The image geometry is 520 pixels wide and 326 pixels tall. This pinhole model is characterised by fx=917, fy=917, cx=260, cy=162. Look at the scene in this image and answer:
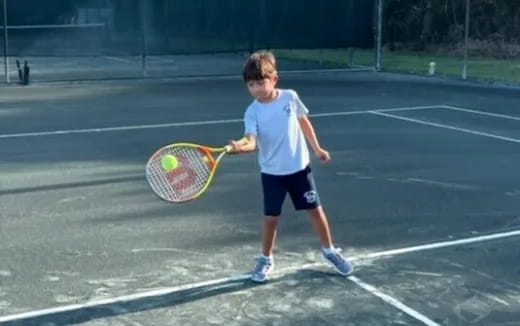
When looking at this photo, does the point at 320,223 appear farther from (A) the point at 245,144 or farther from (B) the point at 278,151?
(A) the point at 245,144

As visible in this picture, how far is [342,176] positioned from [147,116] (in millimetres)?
5380

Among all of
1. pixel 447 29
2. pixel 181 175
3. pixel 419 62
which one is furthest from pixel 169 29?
pixel 181 175

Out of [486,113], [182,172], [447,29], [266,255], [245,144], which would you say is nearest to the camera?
[245,144]

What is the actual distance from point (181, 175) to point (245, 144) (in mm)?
452

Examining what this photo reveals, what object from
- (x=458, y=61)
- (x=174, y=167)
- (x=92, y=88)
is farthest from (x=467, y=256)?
(x=458, y=61)

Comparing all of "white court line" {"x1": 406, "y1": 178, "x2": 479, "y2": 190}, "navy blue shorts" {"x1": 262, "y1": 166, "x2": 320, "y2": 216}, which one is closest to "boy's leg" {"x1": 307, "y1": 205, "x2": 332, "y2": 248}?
"navy blue shorts" {"x1": 262, "y1": 166, "x2": 320, "y2": 216}

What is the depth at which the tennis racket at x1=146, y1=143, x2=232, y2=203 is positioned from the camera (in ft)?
17.9

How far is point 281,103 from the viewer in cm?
574

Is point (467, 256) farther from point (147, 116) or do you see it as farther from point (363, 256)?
point (147, 116)

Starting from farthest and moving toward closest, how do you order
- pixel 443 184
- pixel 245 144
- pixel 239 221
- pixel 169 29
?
pixel 169 29
pixel 443 184
pixel 239 221
pixel 245 144

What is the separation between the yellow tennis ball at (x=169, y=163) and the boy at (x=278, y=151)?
39cm

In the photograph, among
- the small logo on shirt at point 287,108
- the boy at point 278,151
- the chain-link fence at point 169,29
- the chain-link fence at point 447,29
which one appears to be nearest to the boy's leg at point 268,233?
Answer: the boy at point 278,151

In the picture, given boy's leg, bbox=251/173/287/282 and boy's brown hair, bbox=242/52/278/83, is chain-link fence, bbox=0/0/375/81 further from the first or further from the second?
boy's brown hair, bbox=242/52/278/83

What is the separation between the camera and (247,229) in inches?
284
